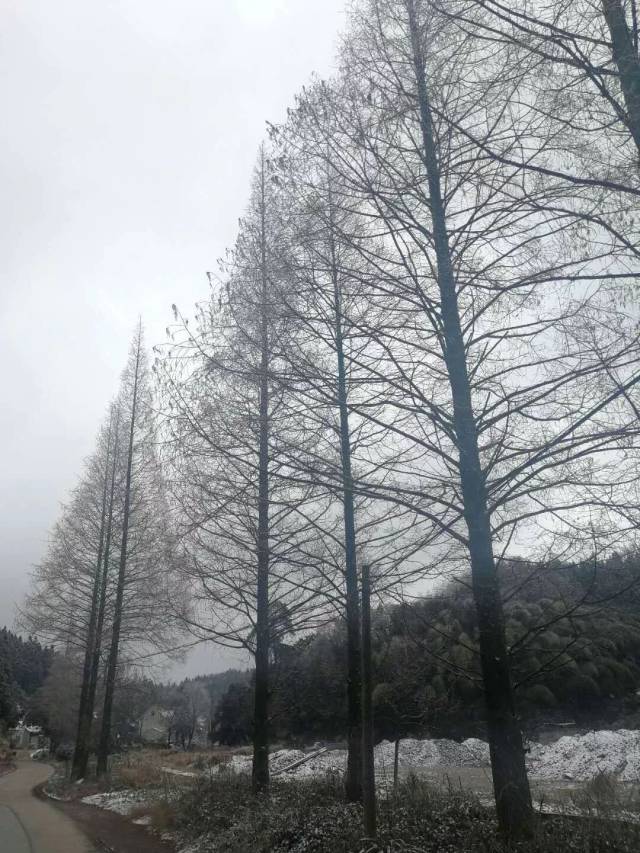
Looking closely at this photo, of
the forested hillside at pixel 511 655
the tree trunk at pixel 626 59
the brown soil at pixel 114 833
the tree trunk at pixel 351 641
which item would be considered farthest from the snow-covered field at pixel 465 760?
the tree trunk at pixel 626 59

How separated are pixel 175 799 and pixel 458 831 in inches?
308

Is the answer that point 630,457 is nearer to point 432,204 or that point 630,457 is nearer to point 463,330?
point 463,330

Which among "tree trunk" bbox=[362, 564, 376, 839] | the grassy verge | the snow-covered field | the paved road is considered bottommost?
the paved road

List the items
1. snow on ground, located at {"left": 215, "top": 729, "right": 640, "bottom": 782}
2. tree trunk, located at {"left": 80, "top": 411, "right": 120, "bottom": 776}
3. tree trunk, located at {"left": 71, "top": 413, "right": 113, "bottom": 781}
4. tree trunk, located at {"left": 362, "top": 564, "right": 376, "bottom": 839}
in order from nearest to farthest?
1. tree trunk, located at {"left": 362, "top": 564, "right": 376, "bottom": 839}
2. snow on ground, located at {"left": 215, "top": 729, "right": 640, "bottom": 782}
3. tree trunk, located at {"left": 80, "top": 411, "right": 120, "bottom": 776}
4. tree trunk, located at {"left": 71, "top": 413, "right": 113, "bottom": 781}

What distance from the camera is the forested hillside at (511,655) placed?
4992mm

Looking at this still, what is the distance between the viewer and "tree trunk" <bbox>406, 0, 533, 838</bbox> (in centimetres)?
471

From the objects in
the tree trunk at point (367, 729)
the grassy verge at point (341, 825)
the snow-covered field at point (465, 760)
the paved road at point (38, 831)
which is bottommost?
the paved road at point (38, 831)

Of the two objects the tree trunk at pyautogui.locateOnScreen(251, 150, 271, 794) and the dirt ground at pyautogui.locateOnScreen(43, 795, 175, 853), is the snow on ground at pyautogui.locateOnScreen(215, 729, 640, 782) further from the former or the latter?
the tree trunk at pyautogui.locateOnScreen(251, 150, 271, 794)

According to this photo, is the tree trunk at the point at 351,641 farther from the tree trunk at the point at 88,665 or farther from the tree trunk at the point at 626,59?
the tree trunk at the point at 88,665

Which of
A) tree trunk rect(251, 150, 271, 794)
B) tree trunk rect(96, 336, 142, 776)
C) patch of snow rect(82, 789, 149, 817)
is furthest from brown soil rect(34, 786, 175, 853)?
tree trunk rect(96, 336, 142, 776)

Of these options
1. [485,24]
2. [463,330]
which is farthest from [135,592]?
[485,24]

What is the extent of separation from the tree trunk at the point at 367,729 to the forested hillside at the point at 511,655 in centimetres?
42

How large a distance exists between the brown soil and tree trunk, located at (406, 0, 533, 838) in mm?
6046

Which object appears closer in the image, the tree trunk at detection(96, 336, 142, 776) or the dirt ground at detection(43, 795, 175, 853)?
the dirt ground at detection(43, 795, 175, 853)
